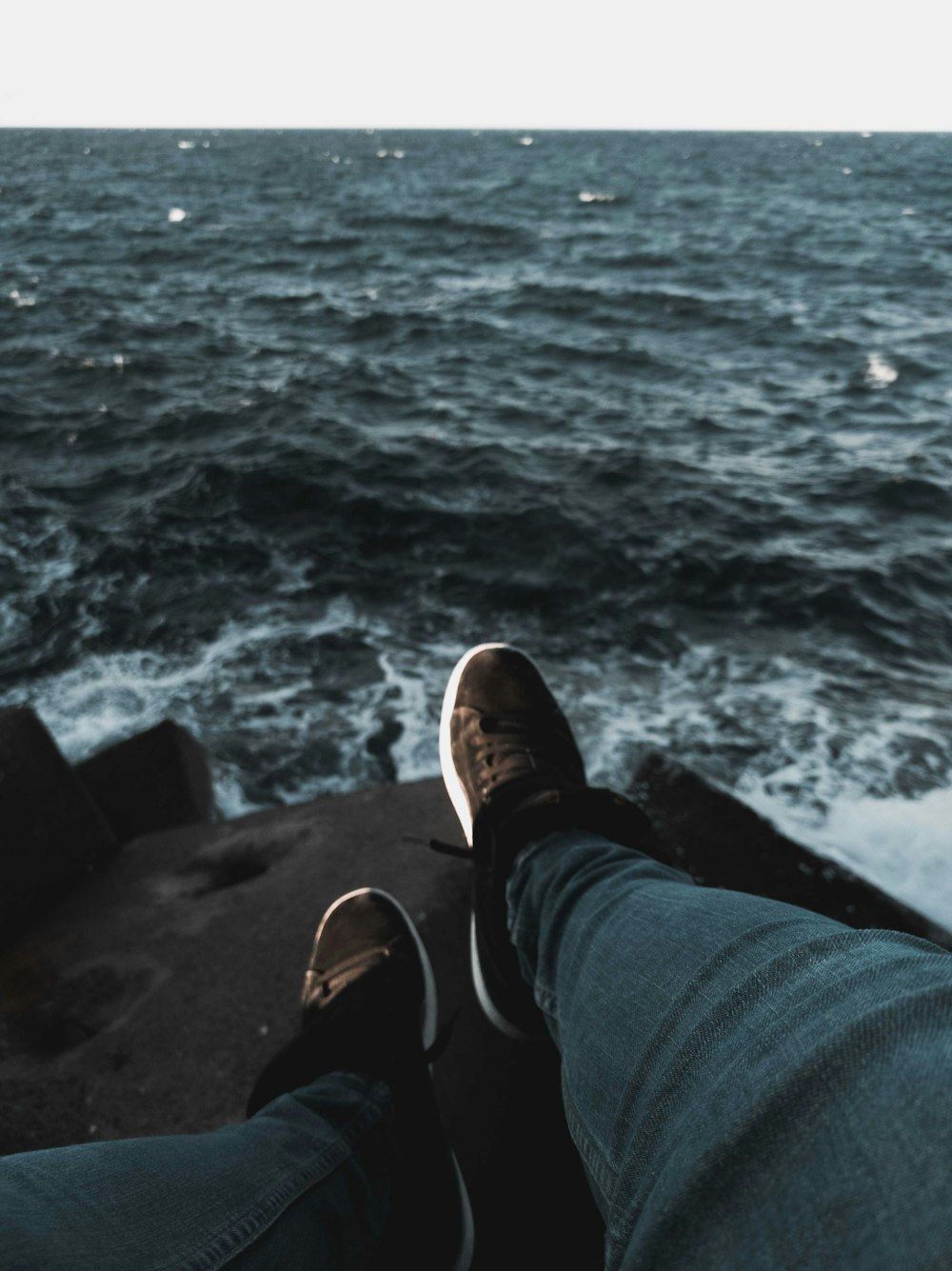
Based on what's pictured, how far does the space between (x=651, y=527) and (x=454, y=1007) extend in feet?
13.5

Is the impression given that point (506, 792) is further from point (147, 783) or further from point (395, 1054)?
point (147, 783)

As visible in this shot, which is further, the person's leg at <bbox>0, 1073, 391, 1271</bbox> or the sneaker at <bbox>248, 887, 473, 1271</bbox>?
the sneaker at <bbox>248, 887, 473, 1271</bbox>

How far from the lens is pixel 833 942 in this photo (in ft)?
2.61

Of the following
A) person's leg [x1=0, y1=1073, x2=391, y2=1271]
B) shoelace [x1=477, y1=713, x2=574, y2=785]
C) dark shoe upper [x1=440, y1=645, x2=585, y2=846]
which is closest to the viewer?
person's leg [x1=0, y1=1073, x2=391, y2=1271]

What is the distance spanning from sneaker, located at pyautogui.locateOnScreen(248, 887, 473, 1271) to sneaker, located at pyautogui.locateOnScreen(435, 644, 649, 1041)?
0.18m

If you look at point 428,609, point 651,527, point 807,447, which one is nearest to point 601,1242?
point 428,609

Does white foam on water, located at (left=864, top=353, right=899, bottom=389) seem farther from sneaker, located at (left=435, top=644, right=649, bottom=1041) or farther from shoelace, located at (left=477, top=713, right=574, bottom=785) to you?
shoelace, located at (left=477, top=713, right=574, bottom=785)

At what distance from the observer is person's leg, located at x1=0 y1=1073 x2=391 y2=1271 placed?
755 mm

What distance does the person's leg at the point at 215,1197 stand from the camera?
0.75 m

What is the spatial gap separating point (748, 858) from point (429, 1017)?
100 centimetres

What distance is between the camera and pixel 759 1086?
68 centimetres

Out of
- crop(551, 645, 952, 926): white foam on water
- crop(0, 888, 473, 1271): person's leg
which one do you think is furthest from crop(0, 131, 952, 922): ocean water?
crop(0, 888, 473, 1271): person's leg

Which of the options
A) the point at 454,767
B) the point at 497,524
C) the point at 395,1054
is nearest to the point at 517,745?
the point at 454,767

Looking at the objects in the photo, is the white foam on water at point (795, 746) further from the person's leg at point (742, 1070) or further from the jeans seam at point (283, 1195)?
the jeans seam at point (283, 1195)
